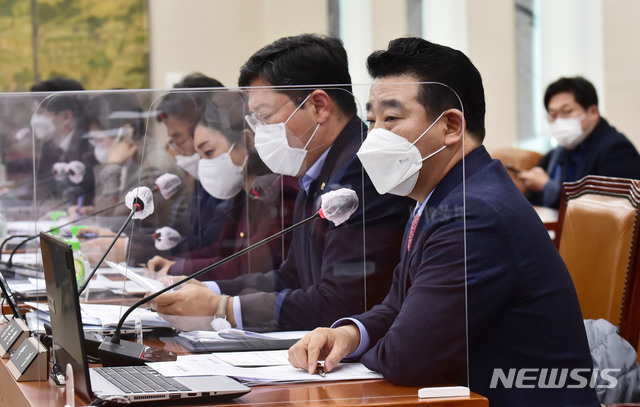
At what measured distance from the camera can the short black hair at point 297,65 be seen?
1.96 meters

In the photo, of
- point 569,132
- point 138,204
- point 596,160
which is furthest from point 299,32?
point 138,204

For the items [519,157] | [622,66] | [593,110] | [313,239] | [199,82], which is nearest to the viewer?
[313,239]

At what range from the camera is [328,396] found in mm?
1308

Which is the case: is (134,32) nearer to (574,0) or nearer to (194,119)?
(574,0)

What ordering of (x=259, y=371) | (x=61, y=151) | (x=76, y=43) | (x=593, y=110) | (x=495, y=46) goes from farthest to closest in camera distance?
(x=76, y=43)
(x=495, y=46)
(x=593, y=110)
(x=61, y=151)
(x=259, y=371)

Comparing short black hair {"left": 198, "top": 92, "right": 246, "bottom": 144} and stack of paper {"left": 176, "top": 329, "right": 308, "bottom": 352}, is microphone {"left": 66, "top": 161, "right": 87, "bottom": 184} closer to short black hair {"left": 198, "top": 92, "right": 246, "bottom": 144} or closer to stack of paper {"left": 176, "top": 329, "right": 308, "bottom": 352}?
short black hair {"left": 198, "top": 92, "right": 246, "bottom": 144}

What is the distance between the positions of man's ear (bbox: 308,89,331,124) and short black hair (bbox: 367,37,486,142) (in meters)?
0.10

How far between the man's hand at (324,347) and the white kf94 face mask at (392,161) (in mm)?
250

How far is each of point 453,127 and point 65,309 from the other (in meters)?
0.68

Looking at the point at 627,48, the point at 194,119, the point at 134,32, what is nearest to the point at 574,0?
the point at 627,48

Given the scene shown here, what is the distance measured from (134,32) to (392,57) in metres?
5.65

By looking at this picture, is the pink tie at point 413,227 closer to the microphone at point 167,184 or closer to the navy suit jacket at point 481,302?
the navy suit jacket at point 481,302

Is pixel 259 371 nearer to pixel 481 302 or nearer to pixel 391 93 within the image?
pixel 481 302

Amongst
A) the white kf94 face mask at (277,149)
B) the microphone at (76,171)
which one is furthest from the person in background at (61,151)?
the white kf94 face mask at (277,149)
